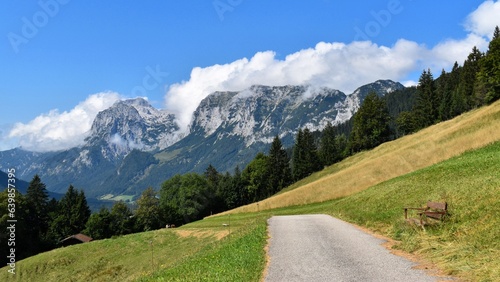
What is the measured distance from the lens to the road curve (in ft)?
44.6

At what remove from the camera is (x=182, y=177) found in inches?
5276

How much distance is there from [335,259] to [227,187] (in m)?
126

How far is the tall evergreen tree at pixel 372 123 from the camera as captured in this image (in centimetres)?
11338

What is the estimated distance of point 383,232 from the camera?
23.4m

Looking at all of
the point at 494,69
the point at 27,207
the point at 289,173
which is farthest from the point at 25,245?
the point at 494,69

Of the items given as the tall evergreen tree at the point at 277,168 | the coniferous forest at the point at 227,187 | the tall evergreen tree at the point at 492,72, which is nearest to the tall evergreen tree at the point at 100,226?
the coniferous forest at the point at 227,187

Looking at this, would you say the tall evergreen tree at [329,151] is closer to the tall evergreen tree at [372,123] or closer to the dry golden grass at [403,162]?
the tall evergreen tree at [372,123]

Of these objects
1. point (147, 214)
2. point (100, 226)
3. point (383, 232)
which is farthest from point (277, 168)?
point (383, 232)

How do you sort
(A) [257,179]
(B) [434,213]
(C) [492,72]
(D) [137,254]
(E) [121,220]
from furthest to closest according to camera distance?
1. (A) [257,179]
2. (E) [121,220]
3. (C) [492,72]
4. (D) [137,254]
5. (B) [434,213]

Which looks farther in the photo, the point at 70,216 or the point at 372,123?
the point at 70,216

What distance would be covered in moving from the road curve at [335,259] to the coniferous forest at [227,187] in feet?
263

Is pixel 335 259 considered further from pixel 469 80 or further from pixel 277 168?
pixel 469 80

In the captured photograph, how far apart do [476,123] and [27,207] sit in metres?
112

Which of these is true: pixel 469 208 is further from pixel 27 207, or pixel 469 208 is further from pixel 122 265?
pixel 27 207
